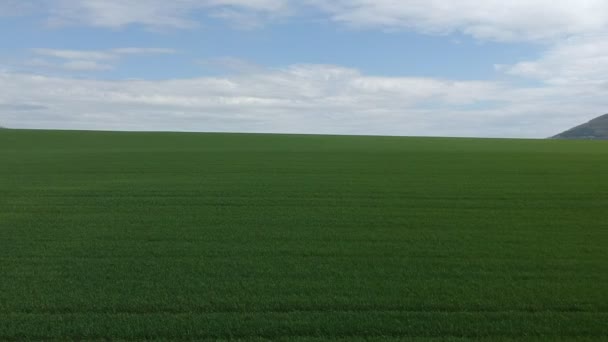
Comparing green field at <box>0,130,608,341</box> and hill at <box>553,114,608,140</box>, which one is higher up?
hill at <box>553,114,608,140</box>

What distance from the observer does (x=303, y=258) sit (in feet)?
33.0

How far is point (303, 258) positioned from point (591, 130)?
125594 mm

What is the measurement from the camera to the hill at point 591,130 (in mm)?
116375

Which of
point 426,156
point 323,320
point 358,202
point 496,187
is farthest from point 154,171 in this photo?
point 323,320

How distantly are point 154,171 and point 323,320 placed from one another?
15838 millimetres

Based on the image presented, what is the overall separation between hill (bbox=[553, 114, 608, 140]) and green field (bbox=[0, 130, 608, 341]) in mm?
106412

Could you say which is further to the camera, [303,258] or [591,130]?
[591,130]

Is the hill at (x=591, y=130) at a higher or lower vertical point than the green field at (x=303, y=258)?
higher

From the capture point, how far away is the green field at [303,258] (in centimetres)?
734

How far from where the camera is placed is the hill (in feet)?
382

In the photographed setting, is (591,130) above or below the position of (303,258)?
above

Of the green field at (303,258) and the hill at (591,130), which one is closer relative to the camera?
the green field at (303,258)

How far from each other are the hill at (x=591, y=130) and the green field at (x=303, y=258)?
349 ft

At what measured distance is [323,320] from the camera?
7398 millimetres
